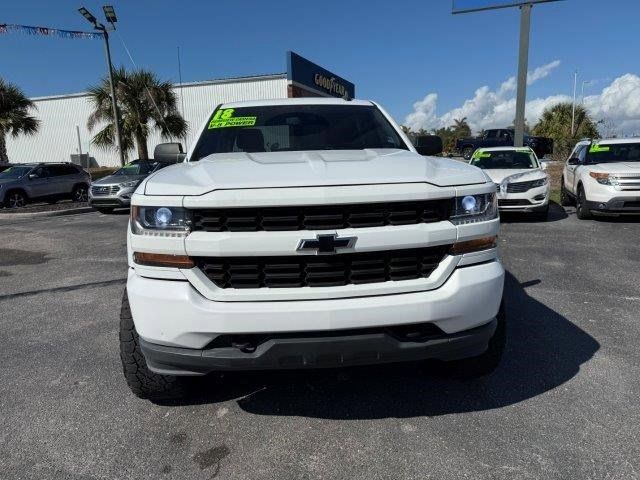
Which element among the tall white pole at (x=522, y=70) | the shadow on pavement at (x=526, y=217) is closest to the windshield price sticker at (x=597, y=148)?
the shadow on pavement at (x=526, y=217)

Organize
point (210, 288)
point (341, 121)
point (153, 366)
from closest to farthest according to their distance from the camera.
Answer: point (210, 288) < point (153, 366) < point (341, 121)

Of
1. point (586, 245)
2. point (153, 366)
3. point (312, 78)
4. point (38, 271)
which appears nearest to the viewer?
point (153, 366)

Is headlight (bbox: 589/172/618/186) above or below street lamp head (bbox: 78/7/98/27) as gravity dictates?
below

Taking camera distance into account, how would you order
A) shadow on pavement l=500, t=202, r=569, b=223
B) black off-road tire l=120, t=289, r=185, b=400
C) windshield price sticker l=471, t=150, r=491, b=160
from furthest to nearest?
windshield price sticker l=471, t=150, r=491, b=160 → shadow on pavement l=500, t=202, r=569, b=223 → black off-road tire l=120, t=289, r=185, b=400

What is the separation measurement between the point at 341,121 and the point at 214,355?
2.30m

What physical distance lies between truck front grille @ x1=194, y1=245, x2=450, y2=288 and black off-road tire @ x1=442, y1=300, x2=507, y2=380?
0.82 metres

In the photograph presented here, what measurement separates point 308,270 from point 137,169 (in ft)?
44.4

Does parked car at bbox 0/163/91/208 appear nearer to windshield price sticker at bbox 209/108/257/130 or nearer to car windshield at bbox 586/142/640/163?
windshield price sticker at bbox 209/108/257/130

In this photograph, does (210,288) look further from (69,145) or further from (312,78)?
(69,145)

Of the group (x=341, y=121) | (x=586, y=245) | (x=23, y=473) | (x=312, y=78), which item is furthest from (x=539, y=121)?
(x=23, y=473)

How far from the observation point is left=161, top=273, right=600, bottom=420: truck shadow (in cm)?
269

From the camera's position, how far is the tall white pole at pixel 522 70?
15430mm

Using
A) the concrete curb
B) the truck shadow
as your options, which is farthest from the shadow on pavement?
the concrete curb

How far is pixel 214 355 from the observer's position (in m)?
2.20
